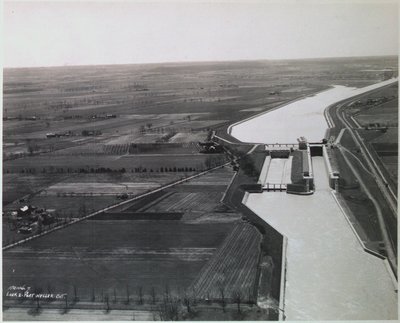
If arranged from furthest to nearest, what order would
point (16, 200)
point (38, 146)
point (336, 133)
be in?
point (336, 133), point (38, 146), point (16, 200)

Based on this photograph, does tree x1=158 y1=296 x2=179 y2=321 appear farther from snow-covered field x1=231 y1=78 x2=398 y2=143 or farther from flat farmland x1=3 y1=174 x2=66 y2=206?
snow-covered field x1=231 y1=78 x2=398 y2=143

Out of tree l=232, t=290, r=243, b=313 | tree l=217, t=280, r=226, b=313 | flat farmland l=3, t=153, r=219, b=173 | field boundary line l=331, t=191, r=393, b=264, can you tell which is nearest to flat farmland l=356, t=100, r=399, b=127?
flat farmland l=3, t=153, r=219, b=173

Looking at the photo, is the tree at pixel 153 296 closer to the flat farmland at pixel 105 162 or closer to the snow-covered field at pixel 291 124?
the flat farmland at pixel 105 162

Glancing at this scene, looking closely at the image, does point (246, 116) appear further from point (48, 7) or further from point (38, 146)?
point (48, 7)

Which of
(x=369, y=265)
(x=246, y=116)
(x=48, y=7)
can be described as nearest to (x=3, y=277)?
(x=48, y=7)

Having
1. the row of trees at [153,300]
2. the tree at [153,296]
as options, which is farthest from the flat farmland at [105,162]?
the tree at [153,296]

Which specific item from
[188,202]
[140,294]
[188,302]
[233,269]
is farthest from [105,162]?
[188,302]

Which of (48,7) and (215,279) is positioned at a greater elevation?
(48,7)
